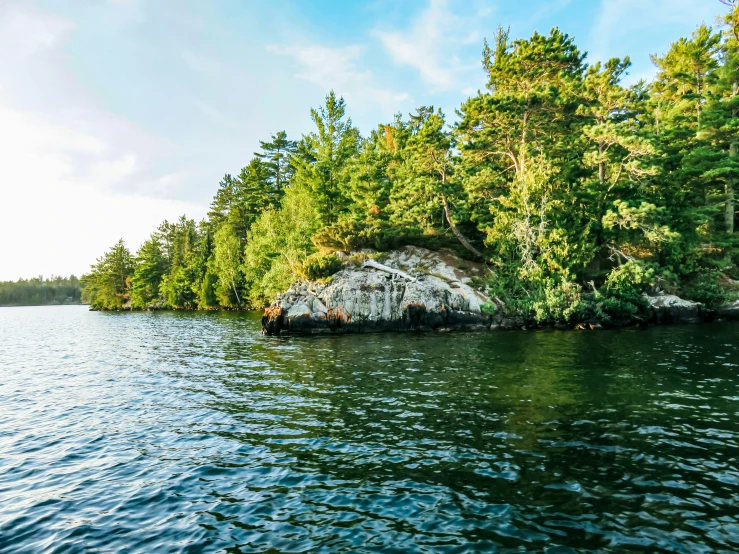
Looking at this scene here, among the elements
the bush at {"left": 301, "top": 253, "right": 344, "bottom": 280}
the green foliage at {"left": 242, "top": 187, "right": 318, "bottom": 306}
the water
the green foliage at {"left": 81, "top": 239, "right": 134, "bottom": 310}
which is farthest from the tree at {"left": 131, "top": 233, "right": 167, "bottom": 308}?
the water

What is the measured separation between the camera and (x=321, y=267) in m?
33.0

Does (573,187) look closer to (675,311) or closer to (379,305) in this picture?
(675,311)

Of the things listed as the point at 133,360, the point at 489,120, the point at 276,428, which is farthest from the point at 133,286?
the point at 276,428

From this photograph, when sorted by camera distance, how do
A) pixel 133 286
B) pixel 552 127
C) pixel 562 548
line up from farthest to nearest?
pixel 133 286
pixel 552 127
pixel 562 548

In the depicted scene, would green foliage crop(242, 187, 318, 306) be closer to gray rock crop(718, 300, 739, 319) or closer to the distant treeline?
gray rock crop(718, 300, 739, 319)

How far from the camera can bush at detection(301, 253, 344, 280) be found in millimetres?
33000

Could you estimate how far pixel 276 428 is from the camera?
1106 cm

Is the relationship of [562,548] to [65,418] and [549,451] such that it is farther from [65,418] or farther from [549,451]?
[65,418]

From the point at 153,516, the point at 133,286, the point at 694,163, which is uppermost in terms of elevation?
the point at 694,163

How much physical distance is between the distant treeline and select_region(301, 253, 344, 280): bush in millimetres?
178173

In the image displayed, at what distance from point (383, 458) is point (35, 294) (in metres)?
213

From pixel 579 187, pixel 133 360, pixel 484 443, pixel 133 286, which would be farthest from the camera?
pixel 133 286

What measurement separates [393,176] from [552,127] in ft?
61.7

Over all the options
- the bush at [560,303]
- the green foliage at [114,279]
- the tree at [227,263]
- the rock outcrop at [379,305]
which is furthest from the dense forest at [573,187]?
the green foliage at [114,279]
